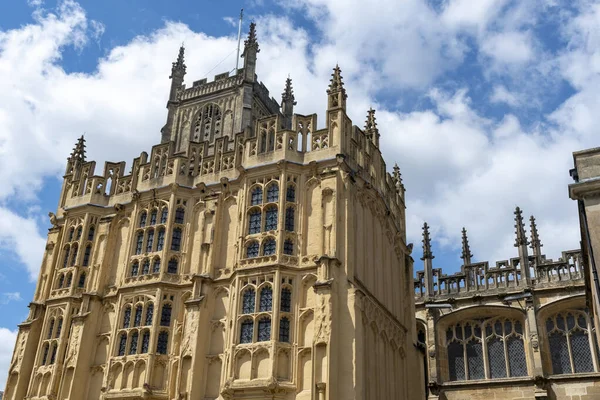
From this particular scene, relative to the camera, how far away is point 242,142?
2839 cm

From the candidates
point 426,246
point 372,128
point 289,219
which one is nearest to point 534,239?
point 426,246

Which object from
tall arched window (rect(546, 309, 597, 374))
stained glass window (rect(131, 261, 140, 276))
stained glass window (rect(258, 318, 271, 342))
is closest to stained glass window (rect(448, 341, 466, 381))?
tall arched window (rect(546, 309, 597, 374))

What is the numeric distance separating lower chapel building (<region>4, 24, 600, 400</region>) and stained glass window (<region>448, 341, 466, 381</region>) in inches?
7.4

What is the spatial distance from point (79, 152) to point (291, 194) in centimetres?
1347

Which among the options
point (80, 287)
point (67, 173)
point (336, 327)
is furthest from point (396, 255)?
point (67, 173)

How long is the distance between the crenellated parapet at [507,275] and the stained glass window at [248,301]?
54.1 feet

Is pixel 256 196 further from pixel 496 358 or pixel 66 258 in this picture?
pixel 496 358

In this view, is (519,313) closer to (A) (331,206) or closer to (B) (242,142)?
(A) (331,206)

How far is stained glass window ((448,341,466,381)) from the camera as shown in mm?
35625

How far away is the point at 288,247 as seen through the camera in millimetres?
24844

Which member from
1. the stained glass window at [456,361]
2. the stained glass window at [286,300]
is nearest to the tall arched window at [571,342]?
the stained glass window at [456,361]

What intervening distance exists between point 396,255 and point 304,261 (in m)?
8.50

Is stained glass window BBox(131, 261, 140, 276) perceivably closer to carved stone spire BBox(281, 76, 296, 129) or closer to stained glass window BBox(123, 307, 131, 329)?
stained glass window BBox(123, 307, 131, 329)

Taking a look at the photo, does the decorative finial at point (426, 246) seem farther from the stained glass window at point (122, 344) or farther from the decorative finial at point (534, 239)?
the stained glass window at point (122, 344)
